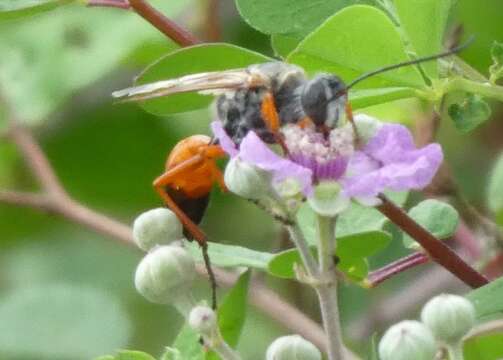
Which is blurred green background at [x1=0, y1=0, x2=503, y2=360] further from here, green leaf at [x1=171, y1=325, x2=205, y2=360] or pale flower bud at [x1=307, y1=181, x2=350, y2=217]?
pale flower bud at [x1=307, y1=181, x2=350, y2=217]

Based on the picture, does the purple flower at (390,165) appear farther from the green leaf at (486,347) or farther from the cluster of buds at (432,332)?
the green leaf at (486,347)

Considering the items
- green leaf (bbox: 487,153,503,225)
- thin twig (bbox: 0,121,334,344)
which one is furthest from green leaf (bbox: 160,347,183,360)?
thin twig (bbox: 0,121,334,344)

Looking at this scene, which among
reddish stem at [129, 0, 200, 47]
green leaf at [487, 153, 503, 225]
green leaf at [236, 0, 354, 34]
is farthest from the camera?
green leaf at [487, 153, 503, 225]

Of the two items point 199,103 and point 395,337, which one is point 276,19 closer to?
point 199,103

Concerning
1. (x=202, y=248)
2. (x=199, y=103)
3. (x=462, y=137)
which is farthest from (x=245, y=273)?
(x=462, y=137)

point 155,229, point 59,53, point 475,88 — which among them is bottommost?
point 59,53

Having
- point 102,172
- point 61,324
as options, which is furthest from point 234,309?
point 102,172

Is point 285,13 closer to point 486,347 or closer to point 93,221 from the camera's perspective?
point 486,347

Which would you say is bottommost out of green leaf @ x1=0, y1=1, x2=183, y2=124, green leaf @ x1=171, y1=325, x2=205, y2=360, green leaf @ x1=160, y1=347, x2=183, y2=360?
green leaf @ x1=0, y1=1, x2=183, y2=124
